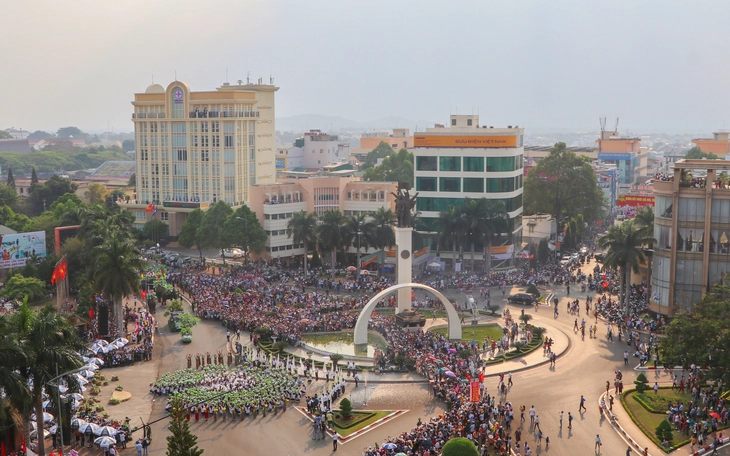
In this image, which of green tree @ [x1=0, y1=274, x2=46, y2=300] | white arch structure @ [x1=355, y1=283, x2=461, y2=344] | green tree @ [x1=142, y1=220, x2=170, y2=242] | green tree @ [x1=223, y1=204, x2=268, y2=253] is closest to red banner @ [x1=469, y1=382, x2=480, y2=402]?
white arch structure @ [x1=355, y1=283, x2=461, y2=344]

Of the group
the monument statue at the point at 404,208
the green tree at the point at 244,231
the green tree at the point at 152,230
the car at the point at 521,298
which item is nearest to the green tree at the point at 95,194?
the green tree at the point at 152,230

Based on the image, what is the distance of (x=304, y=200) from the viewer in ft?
297

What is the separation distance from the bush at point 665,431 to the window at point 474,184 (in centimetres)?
4823

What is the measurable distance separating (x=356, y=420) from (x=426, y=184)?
47.4 metres

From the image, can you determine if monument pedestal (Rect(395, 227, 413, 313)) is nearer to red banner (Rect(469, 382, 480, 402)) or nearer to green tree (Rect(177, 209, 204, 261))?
red banner (Rect(469, 382, 480, 402))

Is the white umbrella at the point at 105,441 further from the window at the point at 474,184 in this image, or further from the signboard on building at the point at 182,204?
the signboard on building at the point at 182,204

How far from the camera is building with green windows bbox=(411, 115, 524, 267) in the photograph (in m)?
85.7

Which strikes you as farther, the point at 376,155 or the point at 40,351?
the point at 376,155

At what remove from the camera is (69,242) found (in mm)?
73125

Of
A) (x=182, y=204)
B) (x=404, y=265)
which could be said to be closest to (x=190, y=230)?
(x=182, y=204)

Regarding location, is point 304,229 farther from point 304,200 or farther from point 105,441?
point 105,441

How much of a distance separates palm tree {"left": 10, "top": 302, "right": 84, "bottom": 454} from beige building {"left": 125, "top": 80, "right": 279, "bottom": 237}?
211ft

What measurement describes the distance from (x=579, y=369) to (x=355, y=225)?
30.9m

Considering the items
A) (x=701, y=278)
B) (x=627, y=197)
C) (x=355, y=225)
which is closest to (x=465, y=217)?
(x=355, y=225)
